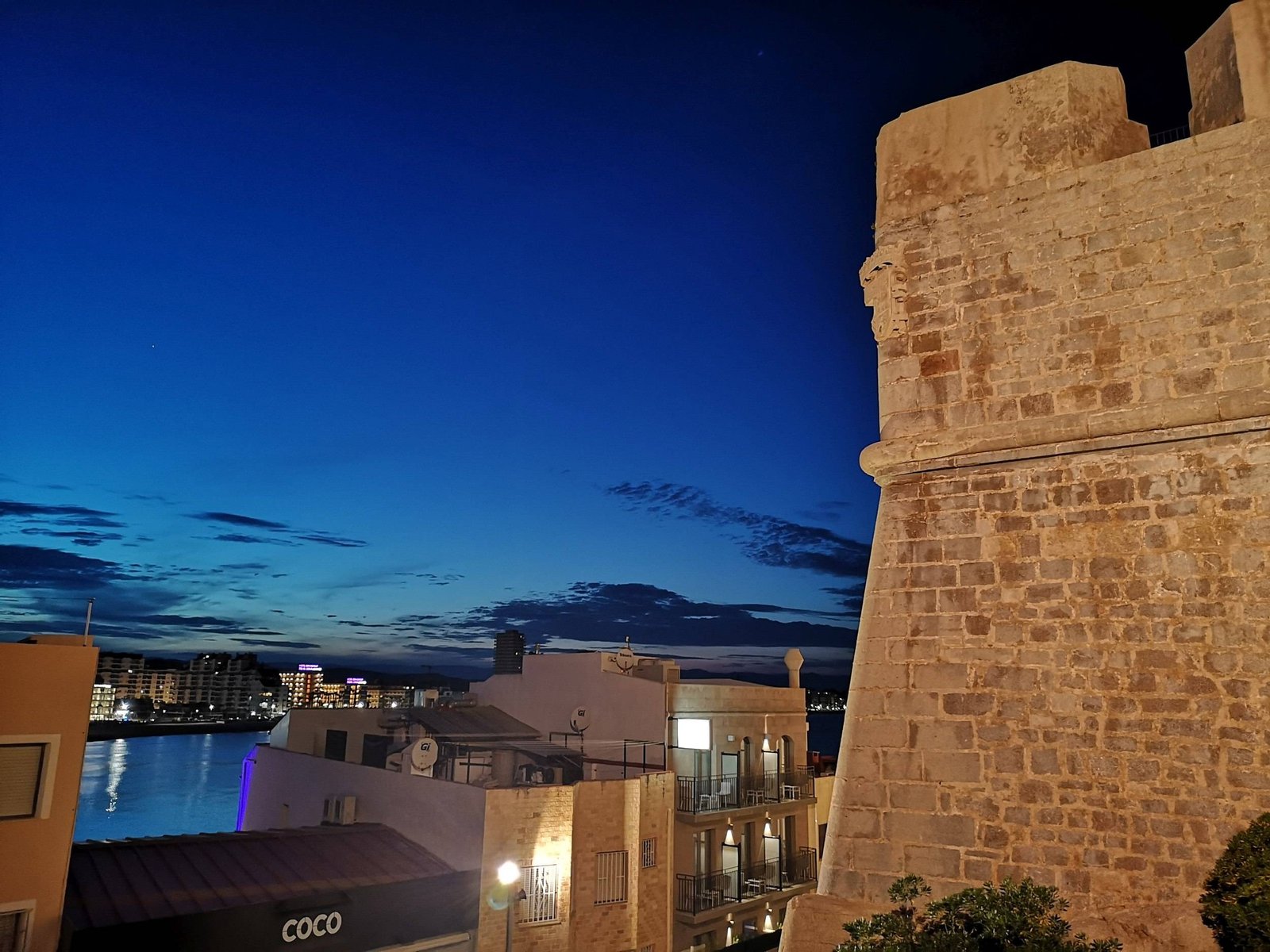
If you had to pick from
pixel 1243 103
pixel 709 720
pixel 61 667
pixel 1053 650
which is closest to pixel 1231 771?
pixel 1053 650

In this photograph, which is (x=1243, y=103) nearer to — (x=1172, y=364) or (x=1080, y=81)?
(x=1080, y=81)

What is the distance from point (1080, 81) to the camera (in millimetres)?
6422

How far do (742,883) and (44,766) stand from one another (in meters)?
19.8

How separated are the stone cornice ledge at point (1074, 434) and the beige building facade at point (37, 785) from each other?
11.0 m

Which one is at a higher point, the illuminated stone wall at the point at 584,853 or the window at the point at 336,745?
the window at the point at 336,745

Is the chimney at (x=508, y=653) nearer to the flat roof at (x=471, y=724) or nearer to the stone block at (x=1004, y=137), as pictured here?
the flat roof at (x=471, y=724)

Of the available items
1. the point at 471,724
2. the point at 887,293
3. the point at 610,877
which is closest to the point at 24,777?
the point at 887,293

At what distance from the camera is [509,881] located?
15.2m

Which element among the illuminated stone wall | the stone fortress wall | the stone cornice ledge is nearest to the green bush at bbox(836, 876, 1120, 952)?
the stone fortress wall

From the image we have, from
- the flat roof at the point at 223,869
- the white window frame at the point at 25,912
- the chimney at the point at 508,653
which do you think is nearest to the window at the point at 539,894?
the flat roof at the point at 223,869

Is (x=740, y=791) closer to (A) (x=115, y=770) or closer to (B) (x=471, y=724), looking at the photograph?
(B) (x=471, y=724)

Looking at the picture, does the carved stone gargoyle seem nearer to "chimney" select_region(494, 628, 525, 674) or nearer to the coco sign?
the coco sign

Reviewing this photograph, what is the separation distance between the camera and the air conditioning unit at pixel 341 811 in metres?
19.9

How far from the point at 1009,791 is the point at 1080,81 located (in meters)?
5.36
